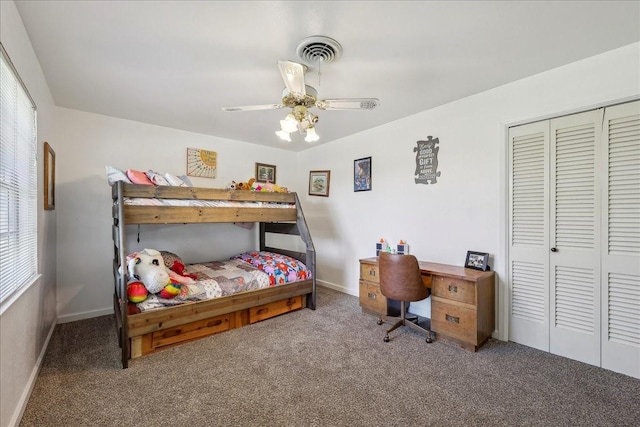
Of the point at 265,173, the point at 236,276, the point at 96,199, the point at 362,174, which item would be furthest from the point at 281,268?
the point at 96,199

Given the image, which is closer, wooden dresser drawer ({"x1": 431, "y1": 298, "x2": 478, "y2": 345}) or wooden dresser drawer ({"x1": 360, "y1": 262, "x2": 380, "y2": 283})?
wooden dresser drawer ({"x1": 431, "y1": 298, "x2": 478, "y2": 345})

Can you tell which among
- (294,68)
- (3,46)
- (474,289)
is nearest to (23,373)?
(3,46)

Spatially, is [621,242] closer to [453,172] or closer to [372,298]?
[453,172]

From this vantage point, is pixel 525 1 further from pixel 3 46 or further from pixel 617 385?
pixel 3 46

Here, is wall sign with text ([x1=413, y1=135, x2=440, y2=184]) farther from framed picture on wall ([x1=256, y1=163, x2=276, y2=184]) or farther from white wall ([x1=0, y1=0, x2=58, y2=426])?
white wall ([x1=0, y1=0, x2=58, y2=426])

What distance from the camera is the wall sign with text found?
3.19m

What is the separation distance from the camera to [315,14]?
168cm

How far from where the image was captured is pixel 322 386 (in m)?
1.97

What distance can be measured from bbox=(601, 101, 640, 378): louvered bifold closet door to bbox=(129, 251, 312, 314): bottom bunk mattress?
2.75m

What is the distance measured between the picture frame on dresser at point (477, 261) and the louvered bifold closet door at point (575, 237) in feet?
1.60

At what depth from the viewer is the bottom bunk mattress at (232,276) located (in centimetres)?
257

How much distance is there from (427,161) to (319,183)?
6.33 ft

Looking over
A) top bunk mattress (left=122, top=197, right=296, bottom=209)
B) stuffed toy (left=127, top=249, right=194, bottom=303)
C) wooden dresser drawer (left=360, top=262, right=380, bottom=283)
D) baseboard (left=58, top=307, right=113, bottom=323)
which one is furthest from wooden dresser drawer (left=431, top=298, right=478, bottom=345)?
baseboard (left=58, top=307, right=113, bottom=323)

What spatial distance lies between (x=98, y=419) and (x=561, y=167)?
3802mm
